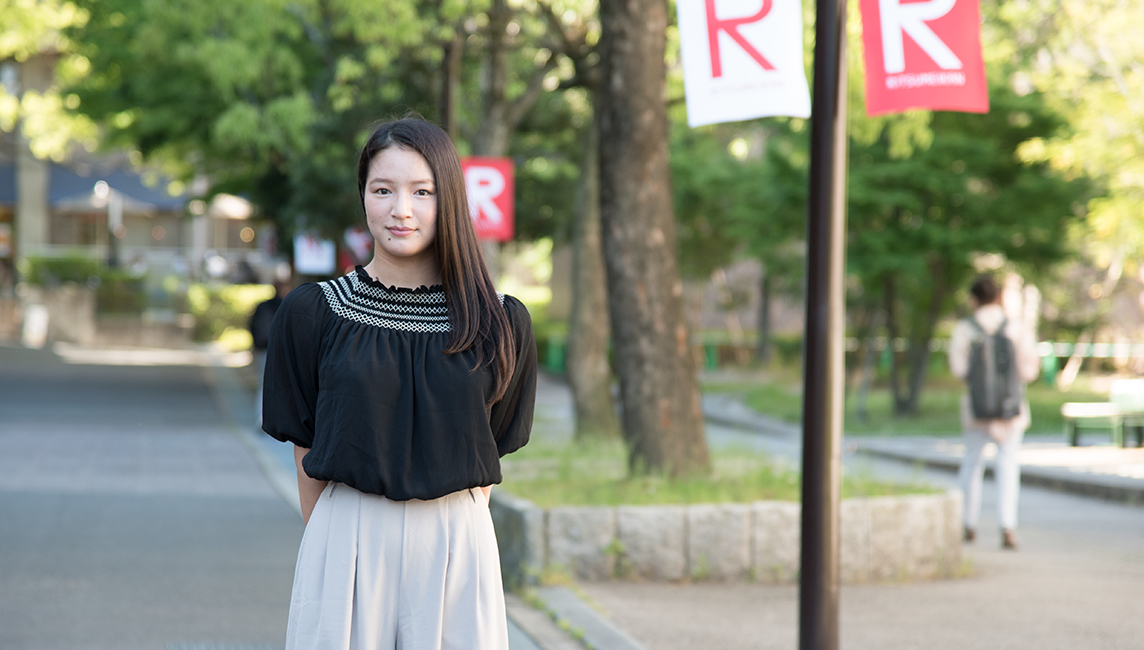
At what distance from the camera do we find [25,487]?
10.7 m

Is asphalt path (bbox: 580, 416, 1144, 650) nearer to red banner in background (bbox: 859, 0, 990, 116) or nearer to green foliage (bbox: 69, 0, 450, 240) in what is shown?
red banner in background (bbox: 859, 0, 990, 116)

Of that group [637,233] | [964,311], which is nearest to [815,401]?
[637,233]

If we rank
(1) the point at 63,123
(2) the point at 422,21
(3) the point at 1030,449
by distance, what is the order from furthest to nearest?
1. (1) the point at 63,123
2. (3) the point at 1030,449
3. (2) the point at 422,21

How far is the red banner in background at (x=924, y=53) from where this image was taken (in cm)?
499

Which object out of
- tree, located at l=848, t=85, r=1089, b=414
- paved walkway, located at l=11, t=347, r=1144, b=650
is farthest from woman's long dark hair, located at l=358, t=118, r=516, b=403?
tree, located at l=848, t=85, r=1089, b=414

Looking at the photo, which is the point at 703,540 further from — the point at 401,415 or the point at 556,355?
the point at 556,355

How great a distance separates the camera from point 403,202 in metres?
2.76

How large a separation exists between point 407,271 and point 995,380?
24.1 feet

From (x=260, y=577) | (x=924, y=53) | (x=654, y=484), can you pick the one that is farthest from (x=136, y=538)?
(x=924, y=53)

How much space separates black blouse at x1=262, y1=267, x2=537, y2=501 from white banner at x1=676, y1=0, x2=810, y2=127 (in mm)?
2617

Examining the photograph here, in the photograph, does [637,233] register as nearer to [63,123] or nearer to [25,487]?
[25,487]

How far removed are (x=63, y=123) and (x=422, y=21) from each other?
18304mm

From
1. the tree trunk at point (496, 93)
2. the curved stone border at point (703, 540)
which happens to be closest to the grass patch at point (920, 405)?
the tree trunk at point (496, 93)

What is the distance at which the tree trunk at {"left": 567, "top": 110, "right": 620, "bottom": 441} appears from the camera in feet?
44.4
